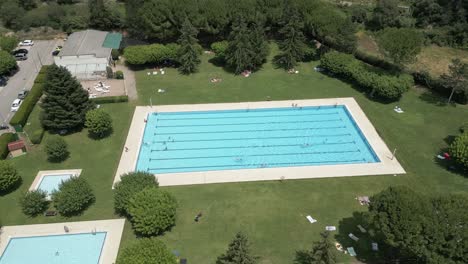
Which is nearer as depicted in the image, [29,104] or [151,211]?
[151,211]

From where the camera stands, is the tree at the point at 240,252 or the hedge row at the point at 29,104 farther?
the hedge row at the point at 29,104

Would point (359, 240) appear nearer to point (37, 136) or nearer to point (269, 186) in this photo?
point (269, 186)

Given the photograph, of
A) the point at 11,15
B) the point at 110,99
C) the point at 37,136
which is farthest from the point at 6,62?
the point at 11,15

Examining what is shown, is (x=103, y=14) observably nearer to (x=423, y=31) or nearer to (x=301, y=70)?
(x=301, y=70)

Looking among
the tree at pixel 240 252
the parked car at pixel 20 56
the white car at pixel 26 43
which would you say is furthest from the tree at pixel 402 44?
the white car at pixel 26 43

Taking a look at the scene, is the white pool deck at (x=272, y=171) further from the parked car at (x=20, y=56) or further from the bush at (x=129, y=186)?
the parked car at (x=20, y=56)

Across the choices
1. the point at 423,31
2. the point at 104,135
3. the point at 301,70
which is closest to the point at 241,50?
the point at 301,70
